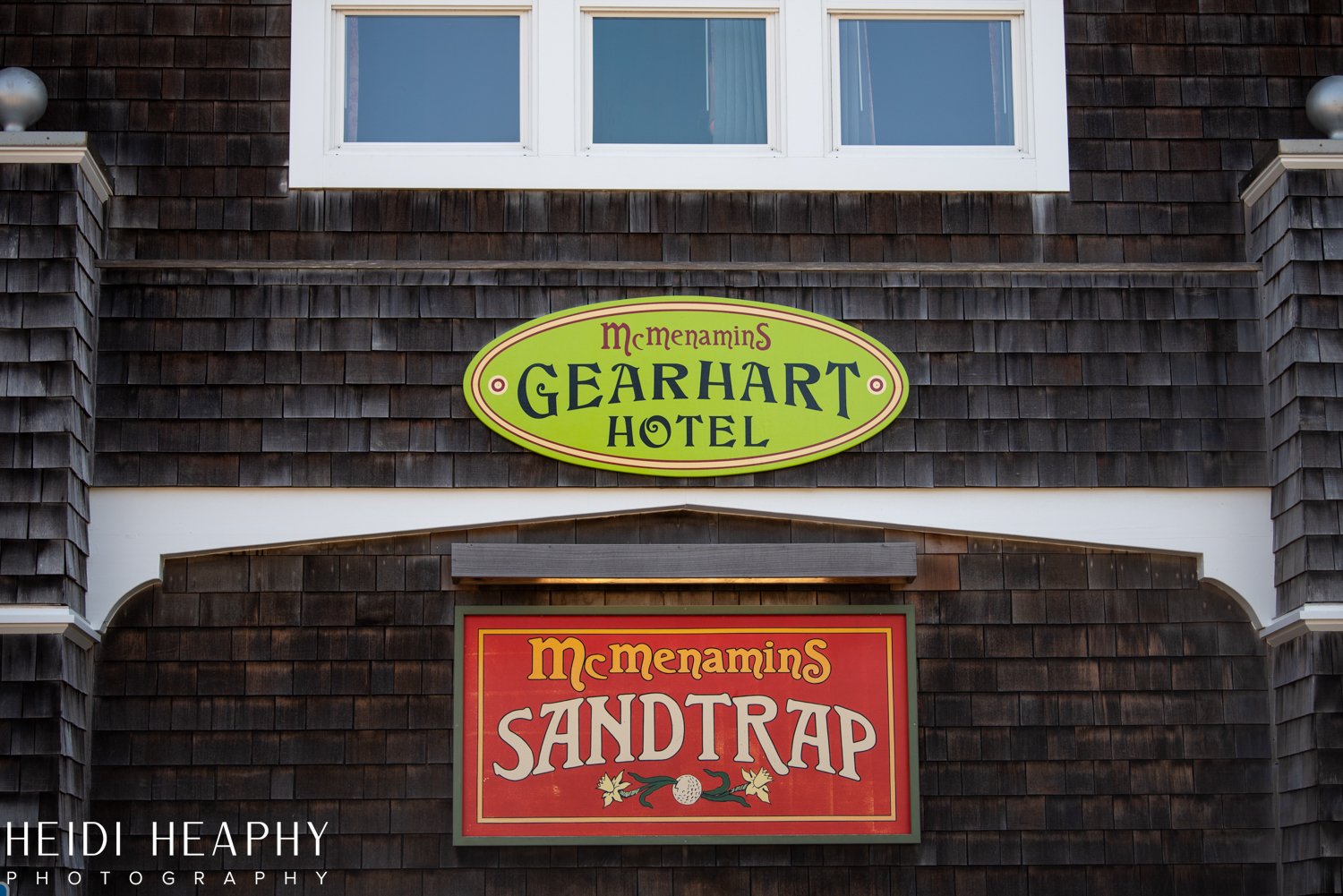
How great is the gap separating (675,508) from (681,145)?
5.40 feet

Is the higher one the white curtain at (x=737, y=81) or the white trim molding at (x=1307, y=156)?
the white curtain at (x=737, y=81)

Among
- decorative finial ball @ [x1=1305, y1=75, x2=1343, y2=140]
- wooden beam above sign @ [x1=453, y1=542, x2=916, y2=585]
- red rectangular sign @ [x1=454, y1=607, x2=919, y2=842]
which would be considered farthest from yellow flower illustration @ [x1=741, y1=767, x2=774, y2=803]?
decorative finial ball @ [x1=1305, y1=75, x2=1343, y2=140]

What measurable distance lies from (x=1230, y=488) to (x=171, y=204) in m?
4.68

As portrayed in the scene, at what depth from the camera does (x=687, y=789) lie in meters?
7.11

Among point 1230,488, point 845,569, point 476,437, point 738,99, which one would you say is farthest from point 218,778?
point 1230,488

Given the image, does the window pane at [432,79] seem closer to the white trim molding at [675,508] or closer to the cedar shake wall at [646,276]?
the cedar shake wall at [646,276]

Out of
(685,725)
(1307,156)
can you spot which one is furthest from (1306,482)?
(685,725)

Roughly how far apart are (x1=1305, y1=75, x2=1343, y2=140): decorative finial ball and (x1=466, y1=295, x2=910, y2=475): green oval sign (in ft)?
6.89

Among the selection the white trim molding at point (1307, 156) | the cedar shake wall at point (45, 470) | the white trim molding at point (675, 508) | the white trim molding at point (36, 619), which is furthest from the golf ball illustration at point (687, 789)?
the white trim molding at point (1307, 156)

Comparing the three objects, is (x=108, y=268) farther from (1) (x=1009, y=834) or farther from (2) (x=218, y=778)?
(1) (x=1009, y=834)

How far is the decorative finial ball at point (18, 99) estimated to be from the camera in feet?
24.0

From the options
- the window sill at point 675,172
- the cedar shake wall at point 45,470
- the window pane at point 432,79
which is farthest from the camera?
the window pane at point 432,79

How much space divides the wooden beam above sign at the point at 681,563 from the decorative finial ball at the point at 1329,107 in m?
2.56

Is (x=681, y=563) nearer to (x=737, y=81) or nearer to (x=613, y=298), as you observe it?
(x=613, y=298)
